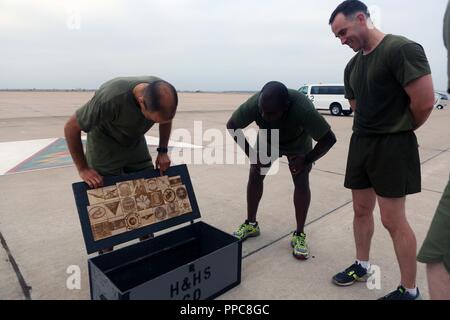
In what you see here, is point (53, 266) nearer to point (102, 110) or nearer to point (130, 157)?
point (130, 157)

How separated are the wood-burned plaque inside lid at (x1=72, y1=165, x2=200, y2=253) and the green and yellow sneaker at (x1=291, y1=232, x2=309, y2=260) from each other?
90 cm

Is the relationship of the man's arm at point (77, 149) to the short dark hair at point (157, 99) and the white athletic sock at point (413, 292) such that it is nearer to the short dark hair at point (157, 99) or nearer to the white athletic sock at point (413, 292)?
the short dark hair at point (157, 99)

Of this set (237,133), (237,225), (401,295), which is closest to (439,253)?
(401,295)

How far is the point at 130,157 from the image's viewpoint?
2.42 metres

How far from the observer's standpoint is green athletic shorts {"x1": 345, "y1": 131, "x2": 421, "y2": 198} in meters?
1.87

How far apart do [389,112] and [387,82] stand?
172mm

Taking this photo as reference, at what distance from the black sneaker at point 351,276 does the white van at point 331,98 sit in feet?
58.9

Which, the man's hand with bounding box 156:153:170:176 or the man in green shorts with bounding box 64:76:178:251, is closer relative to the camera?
the man in green shorts with bounding box 64:76:178:251

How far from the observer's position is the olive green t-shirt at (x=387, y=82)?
1.70 meters

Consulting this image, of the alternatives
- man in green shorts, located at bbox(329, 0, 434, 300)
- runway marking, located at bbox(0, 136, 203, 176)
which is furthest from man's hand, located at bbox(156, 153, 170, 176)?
runway marking, located at bbox(0, 136, 203, 176)

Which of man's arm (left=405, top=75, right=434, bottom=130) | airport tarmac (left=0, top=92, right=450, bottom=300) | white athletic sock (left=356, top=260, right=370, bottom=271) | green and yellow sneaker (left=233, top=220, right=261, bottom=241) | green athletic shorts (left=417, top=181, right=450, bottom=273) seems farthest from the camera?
green and yellow sneaker (left=233, top=220, right=261, bottom=241)

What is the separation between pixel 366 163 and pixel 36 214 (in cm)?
325

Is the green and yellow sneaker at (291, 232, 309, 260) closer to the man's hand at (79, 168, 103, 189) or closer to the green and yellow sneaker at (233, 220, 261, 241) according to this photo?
the green and yellow sneaker at (233, 220, 261, 241)

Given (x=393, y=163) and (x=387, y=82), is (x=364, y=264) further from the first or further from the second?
(x=387, y=82)
